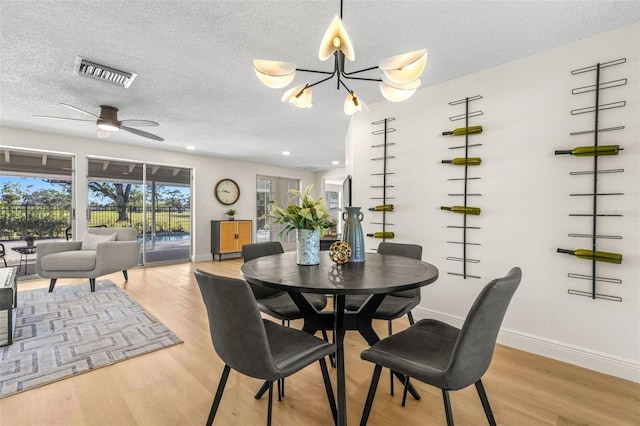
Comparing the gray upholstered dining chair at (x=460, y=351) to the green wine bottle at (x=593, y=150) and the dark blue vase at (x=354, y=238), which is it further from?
the green wine bottle at (x=593, y=150)

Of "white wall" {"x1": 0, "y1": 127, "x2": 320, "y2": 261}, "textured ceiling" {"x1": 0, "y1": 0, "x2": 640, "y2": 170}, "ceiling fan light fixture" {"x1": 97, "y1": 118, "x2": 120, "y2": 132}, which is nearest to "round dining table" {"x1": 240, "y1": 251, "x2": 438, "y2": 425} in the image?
"textured ceiling" {"x1": 0, "y1": 0, "x2": 640, "y2": 170}

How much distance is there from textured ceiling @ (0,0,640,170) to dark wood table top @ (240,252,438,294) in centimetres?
154

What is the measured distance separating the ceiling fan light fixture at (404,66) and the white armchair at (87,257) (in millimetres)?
4166

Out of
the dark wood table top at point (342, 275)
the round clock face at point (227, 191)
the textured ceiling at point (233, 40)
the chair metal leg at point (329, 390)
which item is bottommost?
the chair metal leg at point (329, 390)

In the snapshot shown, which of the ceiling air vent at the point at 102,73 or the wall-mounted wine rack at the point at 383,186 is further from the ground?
the ceiling air vent at the point at 102,73

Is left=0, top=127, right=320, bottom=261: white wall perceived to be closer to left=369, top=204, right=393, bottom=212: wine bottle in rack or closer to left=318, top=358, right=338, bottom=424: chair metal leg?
left=369, top=204, right=393, bottom=212: wine bottle in rack

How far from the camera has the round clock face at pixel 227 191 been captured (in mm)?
6734

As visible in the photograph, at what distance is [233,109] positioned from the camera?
3.45 meters

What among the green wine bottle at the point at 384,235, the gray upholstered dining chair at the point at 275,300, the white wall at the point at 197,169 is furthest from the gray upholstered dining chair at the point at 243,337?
the white wall at the point at 197,169

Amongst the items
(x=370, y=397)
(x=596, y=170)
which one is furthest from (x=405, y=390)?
(x=596, y=170)

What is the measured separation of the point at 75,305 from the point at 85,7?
316 centimetres

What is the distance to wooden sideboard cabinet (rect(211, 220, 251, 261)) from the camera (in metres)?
6.35

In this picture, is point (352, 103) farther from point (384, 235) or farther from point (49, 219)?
point (49, 219)

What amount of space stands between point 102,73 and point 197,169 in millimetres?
3948
